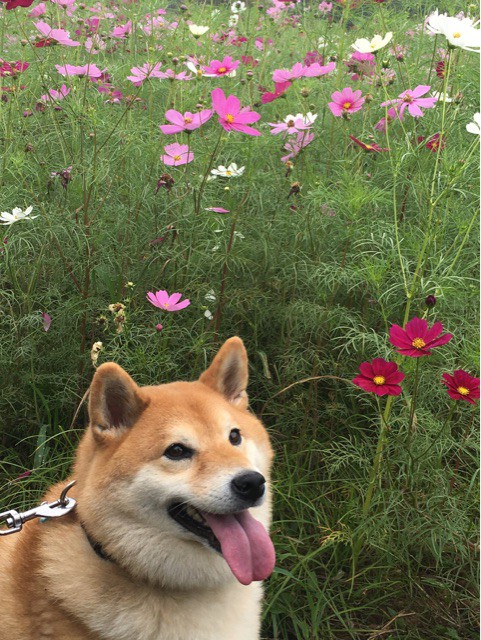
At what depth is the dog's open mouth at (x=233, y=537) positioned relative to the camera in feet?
6.30

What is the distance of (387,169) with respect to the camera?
3.59 m

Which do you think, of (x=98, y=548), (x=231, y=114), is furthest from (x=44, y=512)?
(x=231, y=114)

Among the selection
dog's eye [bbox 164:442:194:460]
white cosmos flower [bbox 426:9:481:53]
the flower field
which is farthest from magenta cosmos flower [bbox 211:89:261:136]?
dog's eye [bbox 164:442:194:460]

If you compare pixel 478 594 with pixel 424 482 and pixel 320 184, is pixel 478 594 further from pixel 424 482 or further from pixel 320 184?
pixel 320 184

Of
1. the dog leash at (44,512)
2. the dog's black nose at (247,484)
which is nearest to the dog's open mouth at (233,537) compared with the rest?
the dog's black nose at (247,484)

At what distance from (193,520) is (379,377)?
0.75 m

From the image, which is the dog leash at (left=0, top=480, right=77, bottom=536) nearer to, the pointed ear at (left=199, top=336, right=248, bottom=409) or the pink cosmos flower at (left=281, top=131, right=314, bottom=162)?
the pointed ear at (left=199, top=336, right=248, bottom=409)

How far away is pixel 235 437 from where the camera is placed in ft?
6.92

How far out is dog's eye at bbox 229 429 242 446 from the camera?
2.10m

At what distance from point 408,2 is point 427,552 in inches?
136

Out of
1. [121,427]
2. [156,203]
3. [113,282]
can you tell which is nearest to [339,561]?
[121,427]

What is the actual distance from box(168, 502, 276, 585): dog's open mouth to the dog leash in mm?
312

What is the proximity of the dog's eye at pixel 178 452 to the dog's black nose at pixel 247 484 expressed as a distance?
155mm

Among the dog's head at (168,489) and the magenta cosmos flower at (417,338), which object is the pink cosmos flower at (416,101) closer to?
the magenta cosmos flower at (417,338)
